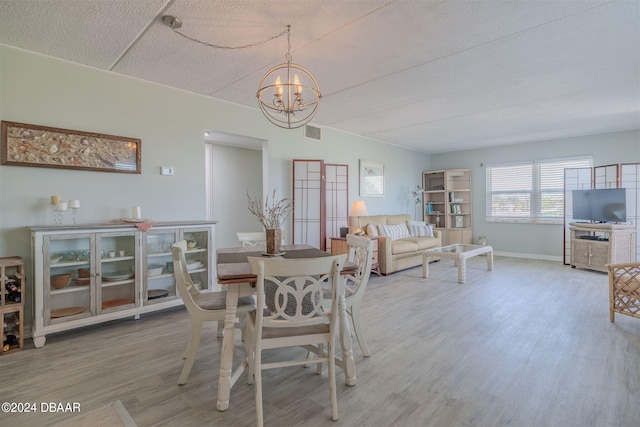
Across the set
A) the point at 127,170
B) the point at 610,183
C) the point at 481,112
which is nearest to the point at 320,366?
the point at 127,170

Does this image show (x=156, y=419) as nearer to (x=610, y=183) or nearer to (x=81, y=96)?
(x=81, y=96)

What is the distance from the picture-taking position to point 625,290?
3010 mm

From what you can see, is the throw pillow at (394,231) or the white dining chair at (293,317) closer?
the white dining chair at (293,317)

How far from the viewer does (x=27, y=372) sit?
223 centimetres

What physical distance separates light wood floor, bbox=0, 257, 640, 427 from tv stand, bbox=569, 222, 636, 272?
2.35m

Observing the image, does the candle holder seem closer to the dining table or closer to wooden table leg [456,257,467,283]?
the dining table

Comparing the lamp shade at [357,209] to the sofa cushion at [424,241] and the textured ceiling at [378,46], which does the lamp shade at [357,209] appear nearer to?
the sofa cushion at [424,241]

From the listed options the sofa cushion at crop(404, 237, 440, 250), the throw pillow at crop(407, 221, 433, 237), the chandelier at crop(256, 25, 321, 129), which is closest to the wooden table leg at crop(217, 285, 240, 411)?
the chandelier at crop(256, 25, 321, 129)

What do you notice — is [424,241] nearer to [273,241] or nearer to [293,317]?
[273,241]

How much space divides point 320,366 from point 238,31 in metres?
2.67

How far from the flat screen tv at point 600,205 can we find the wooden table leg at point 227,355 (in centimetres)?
655

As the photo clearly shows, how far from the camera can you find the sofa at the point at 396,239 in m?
5.23

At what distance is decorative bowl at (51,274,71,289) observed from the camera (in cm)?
276

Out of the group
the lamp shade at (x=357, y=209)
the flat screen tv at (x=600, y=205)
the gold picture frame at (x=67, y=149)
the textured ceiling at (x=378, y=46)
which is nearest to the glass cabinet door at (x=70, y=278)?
the gold picture frame at (x=67, y=149)
